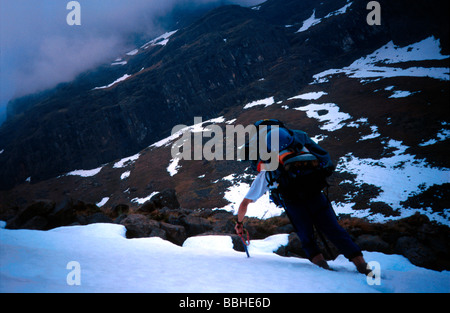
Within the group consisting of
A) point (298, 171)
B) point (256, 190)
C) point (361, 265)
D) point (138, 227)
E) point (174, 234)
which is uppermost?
point (298, 171)

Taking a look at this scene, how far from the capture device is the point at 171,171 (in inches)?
1678

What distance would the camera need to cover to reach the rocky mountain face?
223 feet

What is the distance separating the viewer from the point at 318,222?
8.98ft

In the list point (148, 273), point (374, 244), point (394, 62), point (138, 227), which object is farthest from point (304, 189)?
point (394, 62)

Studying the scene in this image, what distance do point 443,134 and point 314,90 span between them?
36114mm

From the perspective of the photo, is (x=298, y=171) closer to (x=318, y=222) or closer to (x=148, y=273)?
(x=318, y=222)

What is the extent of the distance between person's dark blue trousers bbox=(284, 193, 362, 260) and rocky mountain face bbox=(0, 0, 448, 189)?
61276mm

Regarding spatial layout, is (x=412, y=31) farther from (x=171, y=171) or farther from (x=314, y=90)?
(x=171, y=171)

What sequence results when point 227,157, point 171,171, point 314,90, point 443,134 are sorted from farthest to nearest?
1. point 314,90
2. point 171,171
3. point 227,157
4. point 443,134

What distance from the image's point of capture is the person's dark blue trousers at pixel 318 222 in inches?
103

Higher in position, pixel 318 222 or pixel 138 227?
pixel 318 222

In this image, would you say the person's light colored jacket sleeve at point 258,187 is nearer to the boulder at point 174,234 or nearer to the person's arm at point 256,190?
the person's arm at point 256,190

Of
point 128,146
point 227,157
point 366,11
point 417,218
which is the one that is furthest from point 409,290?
point 366,11

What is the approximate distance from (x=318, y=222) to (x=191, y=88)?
8124 cm
